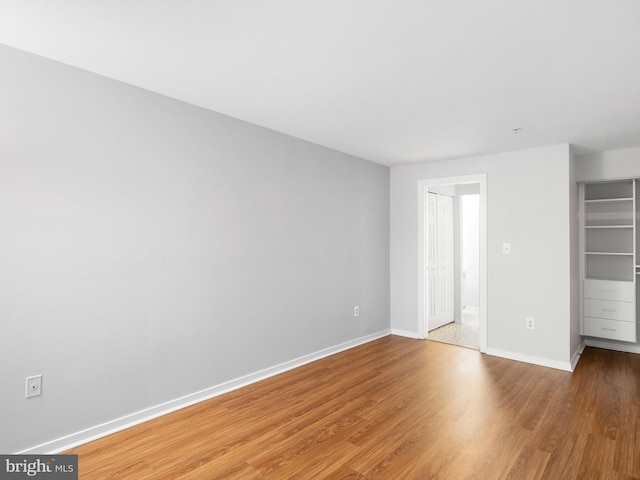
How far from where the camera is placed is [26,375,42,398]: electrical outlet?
7.13ft

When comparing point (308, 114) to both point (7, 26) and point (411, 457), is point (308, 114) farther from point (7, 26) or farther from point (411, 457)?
point (411, 457)

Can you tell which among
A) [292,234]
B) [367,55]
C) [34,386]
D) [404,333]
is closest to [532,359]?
[404,333]

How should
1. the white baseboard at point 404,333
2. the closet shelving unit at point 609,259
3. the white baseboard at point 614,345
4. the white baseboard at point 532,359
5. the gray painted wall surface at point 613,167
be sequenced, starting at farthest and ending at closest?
the white baseboard at point 404,333
the white baseboard at point 614,345
the closet shelving unit at point 609,259
the gray painted wall surface at point 613,167
the white baseboard at point 532,359

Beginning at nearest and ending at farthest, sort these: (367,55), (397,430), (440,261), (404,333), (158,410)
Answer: (367,55) → (397,430) → (158,410) → (404,333) → (440,261)


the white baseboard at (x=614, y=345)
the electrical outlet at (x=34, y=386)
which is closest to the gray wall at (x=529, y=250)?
the white baseboard at (x=614, y=345)

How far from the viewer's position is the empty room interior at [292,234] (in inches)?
79.5

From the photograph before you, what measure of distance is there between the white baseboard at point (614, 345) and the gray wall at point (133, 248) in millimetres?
3707

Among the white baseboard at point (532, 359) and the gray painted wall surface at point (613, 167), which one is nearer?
the white baseboard at point (532, 359)

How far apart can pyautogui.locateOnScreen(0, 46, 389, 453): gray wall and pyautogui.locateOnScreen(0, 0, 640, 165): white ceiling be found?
0.27 meters

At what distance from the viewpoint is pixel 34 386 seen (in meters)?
2.19

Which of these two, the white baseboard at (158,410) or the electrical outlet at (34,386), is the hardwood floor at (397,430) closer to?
the white baseboard at (158,410)

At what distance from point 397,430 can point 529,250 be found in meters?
2.69

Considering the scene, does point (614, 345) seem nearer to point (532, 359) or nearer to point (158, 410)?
point (532, 359)

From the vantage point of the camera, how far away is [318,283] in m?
4.16
